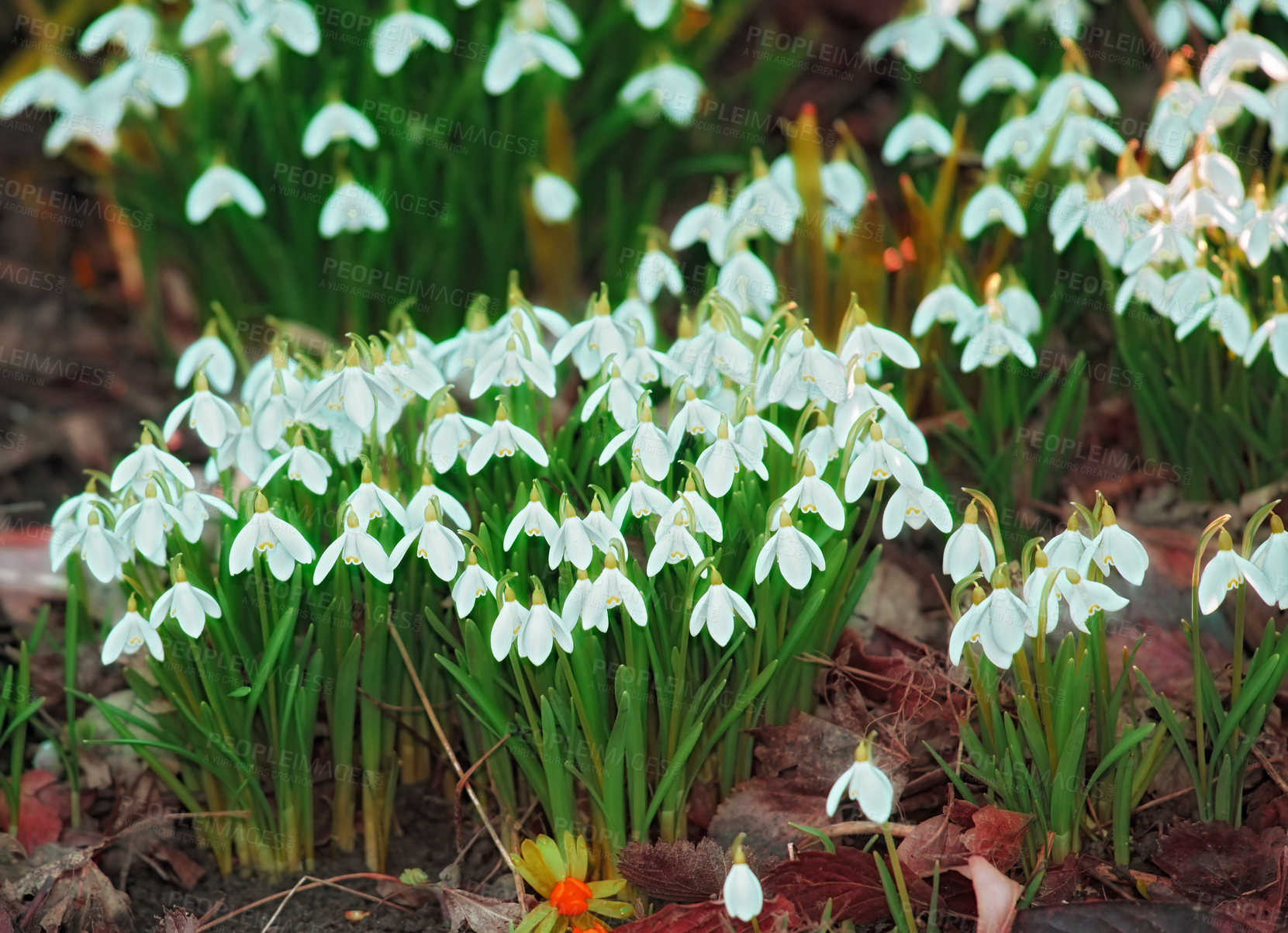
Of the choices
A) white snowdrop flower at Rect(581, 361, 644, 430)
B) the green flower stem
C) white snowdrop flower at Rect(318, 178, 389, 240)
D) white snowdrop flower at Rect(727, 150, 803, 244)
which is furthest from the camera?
white snowdrop flower at Rect(318, 178, 389, 240)

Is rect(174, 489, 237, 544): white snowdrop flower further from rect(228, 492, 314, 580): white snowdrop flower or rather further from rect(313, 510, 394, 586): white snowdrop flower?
rect(313, 510, 394, 586): white snowdrop flower

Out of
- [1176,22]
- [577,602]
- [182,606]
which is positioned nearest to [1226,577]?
[577,602]

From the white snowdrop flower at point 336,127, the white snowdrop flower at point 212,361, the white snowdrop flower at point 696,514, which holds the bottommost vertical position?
the white snowdrop flower at point 696,514

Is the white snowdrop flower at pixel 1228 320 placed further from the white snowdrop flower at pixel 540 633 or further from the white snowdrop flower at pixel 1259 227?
the white snowdrop flower at pixel 540 633

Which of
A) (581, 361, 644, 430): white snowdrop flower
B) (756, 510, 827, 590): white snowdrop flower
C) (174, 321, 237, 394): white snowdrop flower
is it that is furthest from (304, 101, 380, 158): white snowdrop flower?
(756, 510, 827, 590): white snowdrop flower

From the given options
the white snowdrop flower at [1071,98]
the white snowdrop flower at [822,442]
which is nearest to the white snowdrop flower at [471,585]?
the white snowdrop flower at [822,442]

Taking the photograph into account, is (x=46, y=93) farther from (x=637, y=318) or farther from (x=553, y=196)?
(x=637, y=318)
